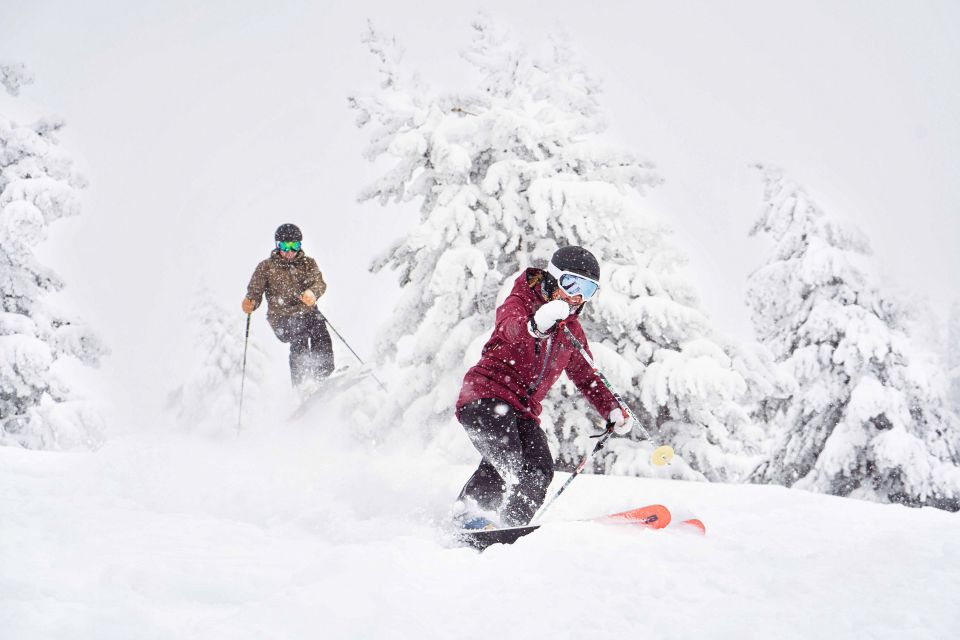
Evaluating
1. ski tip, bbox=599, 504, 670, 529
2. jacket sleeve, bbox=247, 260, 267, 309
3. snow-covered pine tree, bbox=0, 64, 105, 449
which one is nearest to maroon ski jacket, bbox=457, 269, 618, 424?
Answer: ski tip, bbox=599, 504, 670, 529

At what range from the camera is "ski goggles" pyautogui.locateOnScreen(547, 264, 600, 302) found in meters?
5.09

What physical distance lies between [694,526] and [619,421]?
983 millimetres

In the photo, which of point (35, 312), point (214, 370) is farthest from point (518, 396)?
point (214, 370)

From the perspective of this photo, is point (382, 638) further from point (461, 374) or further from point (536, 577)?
point (461, 374)

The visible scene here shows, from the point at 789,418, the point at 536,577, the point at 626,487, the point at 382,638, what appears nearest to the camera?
the point at 382,638

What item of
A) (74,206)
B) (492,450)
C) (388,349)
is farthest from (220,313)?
(492,450)

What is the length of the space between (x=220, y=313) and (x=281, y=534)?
49.7ft

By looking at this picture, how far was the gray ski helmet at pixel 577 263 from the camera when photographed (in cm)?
509

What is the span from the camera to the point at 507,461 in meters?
5.11

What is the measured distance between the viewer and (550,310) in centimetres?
475

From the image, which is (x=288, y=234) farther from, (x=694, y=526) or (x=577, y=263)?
(x=694, y=526)

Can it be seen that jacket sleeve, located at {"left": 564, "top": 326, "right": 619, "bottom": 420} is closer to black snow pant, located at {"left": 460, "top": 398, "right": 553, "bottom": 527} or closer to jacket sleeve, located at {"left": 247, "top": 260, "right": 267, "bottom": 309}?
black snow pant, located at {"left": 460, "top": 398, "right": 553, "bottom": 527}

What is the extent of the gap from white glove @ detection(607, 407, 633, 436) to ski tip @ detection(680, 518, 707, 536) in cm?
84

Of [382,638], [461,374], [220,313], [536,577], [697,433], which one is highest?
[220,313]
